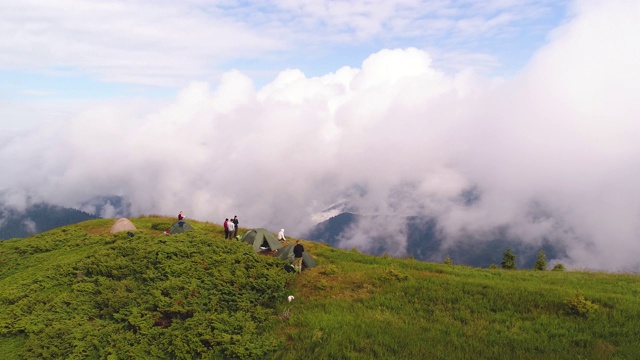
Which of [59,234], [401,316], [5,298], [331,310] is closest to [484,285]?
[401,316]

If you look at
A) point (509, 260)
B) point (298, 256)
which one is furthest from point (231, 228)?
point (509, 260)

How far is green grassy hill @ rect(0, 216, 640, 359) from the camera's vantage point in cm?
1619

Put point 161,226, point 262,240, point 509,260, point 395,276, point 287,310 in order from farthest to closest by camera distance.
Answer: point 509,260 < point 161,226 < point 262,240 < point 395,276 < point 287,310

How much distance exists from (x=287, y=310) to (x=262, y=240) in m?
13.1

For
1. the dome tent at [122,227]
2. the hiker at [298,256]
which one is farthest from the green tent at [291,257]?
the dome tent at [122,227]

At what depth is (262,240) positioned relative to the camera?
32625mm

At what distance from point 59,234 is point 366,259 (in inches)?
1241

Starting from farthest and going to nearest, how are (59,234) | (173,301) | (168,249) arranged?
(59,234) < (168,249) < (173,301)

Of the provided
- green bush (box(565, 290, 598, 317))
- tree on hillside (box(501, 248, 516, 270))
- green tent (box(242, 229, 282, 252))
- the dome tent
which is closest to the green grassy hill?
green bush (box(565, 290, 598, 317))

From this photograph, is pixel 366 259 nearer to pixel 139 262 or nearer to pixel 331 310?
pixel 331 310

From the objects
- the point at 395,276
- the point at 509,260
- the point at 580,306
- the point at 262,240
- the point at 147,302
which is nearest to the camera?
the point at 580,306

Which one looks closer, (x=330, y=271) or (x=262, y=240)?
(x=330, y=271)

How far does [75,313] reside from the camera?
2070 centimetres

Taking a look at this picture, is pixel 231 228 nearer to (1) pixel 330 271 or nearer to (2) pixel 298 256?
(2) pixel 298 256
